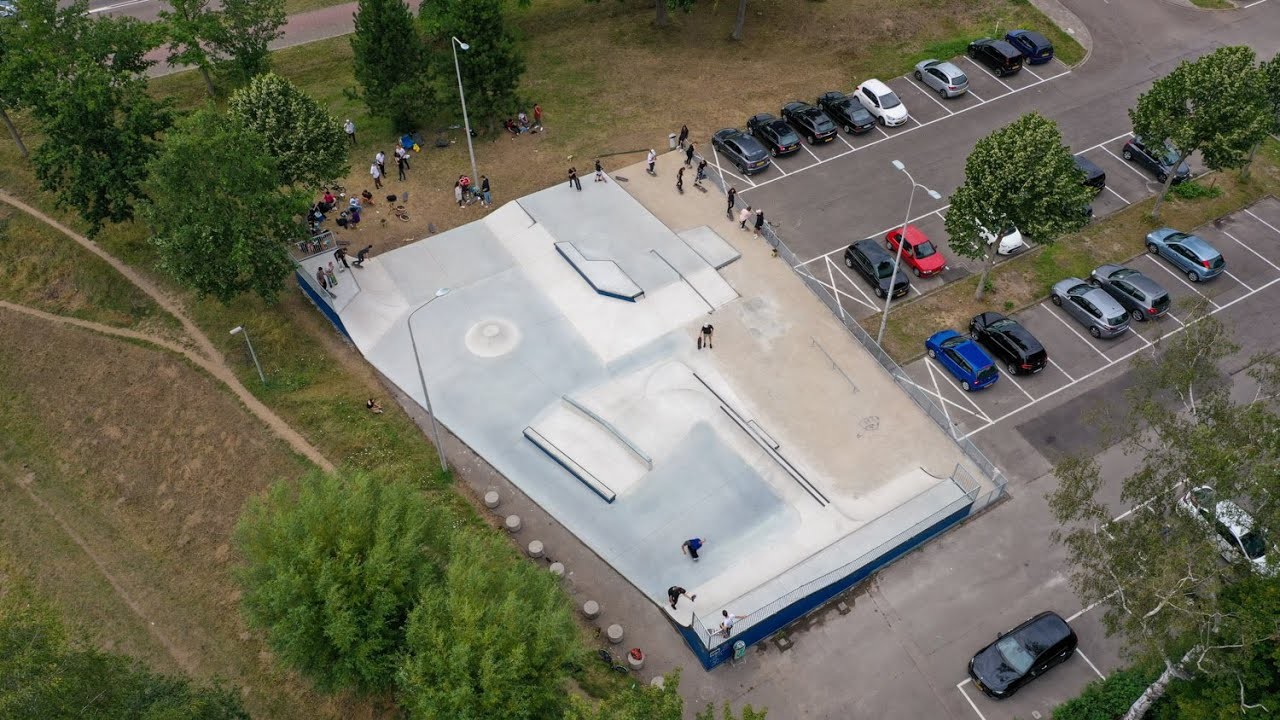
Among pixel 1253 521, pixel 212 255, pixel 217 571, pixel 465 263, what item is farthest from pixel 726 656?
pixel 212 255

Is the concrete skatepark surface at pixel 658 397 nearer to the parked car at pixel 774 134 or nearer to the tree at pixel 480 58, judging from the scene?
the tree at pixel 480 58

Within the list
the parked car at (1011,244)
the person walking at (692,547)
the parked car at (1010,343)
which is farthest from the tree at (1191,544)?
the parked car at (1011,244)

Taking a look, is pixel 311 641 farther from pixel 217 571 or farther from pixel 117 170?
pixel 117 170

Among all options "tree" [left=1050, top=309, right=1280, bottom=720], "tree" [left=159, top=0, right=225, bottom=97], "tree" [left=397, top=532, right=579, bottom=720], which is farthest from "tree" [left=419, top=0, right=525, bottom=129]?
"tree" [left=1050, top=309, right=1280, bottom=720]

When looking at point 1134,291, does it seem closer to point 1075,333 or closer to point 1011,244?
point 1075,333

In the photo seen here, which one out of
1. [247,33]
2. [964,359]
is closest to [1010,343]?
[964,359]
